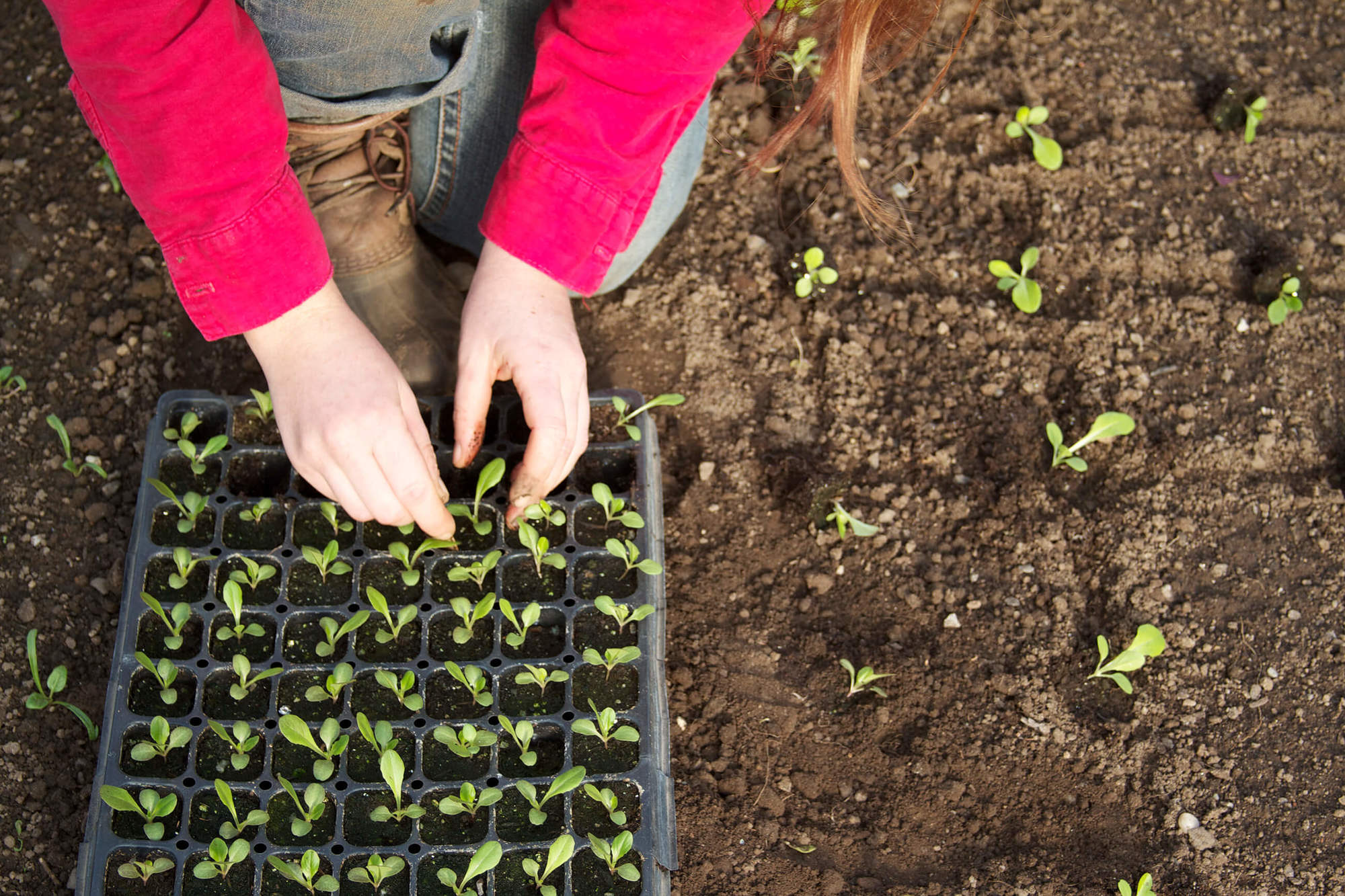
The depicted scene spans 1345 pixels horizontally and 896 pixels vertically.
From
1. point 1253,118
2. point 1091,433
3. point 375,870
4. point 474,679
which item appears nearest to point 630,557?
point 474,679

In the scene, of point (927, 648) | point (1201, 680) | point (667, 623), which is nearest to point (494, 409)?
point (667, 623)

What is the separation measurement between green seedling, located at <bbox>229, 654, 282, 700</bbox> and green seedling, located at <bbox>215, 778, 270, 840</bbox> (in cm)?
12

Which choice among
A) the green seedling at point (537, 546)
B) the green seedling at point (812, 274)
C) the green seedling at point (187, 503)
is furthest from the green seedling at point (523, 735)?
the green seedling at point (812, 274)

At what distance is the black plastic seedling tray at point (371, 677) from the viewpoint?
1.38 meters

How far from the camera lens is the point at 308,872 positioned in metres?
1.32

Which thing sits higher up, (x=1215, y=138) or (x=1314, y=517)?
(x=1215, y=138)

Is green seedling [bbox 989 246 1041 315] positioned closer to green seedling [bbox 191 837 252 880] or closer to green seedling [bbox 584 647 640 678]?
green seedling [bbox 584 647 640 678]

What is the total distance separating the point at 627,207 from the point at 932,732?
94 centimetres

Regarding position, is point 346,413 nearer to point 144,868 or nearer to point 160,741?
point 160,741

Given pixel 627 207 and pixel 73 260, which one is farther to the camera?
pixel 73 260

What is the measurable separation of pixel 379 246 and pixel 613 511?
25.5 inches

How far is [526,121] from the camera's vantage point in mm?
1481

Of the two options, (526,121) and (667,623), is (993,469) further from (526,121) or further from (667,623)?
(526,121)

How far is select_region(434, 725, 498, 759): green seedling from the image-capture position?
4.67ft
